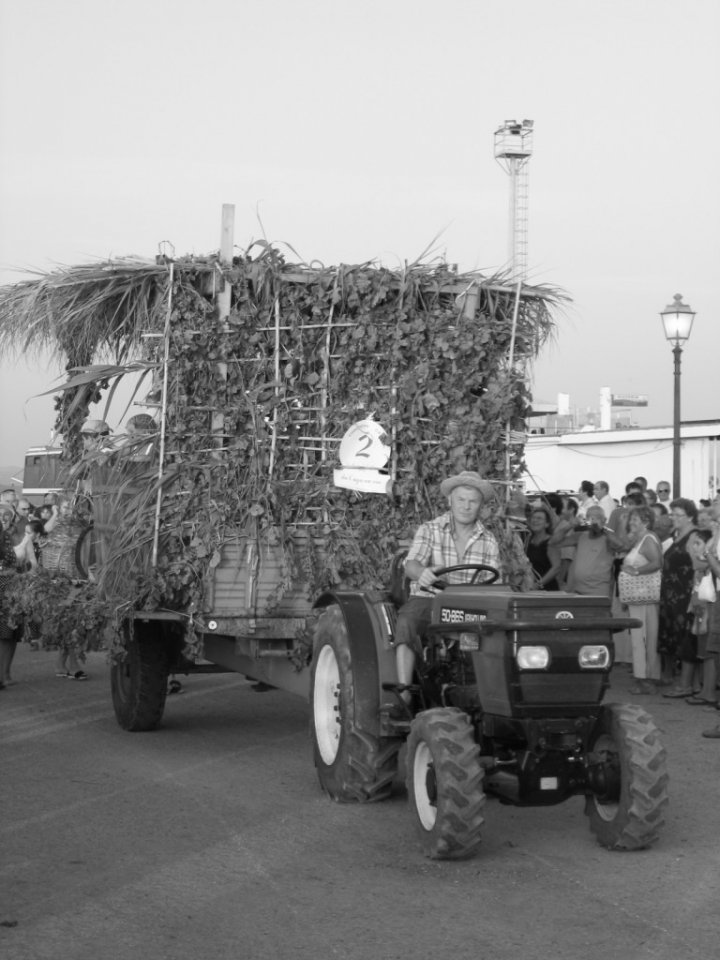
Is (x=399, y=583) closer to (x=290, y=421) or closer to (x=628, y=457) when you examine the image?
(x=290, y=421)

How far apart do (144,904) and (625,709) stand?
2.55m

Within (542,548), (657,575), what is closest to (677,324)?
(542,548)

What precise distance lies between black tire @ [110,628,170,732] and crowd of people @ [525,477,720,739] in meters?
3.34

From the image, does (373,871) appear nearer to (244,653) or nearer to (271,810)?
(271,810)

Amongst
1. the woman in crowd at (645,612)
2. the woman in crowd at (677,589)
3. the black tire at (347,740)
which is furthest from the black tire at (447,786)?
the woman in crowd at (645,612)

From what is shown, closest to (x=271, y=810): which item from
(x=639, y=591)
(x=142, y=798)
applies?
(x=142, y=798)

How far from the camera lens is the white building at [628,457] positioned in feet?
102

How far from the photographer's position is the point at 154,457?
9969 mm

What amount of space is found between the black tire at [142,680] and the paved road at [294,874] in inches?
28.6

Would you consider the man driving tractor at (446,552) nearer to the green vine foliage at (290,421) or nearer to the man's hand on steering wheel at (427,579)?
the man's hand on steering wheel at (427,579)

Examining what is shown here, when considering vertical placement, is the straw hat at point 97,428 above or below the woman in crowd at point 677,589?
above

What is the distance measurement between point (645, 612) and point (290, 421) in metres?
5.60

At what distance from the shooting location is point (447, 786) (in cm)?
674

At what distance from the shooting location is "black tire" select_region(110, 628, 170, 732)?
10656 millimetres
